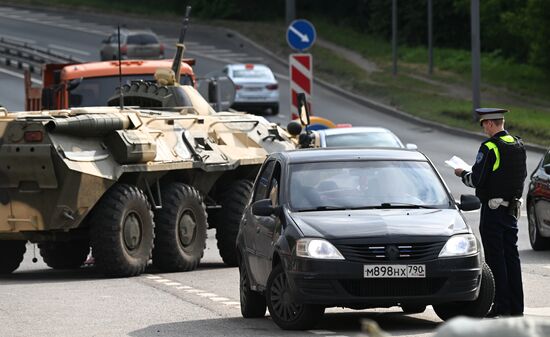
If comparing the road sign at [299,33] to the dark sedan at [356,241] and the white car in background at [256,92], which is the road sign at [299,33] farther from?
the white car in background at [256,92]

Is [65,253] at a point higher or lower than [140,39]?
lower

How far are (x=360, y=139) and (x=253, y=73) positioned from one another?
1015 inches

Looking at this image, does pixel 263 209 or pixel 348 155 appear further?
pixel 348 155

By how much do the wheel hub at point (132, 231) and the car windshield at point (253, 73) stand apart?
35.1 metres

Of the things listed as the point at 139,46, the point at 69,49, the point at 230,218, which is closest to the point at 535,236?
the point at 230,218

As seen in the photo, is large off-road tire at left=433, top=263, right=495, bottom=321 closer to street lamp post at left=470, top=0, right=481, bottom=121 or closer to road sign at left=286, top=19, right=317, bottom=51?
road sign at left=286, top=19, right=317, bottom=51

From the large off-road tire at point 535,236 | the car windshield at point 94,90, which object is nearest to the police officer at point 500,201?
the large off-road tire at point 535,236

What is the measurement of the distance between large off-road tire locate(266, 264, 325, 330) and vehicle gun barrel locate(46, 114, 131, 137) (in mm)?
5953

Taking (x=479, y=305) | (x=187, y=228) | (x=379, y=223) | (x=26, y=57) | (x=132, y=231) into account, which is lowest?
(x=26, y=57)

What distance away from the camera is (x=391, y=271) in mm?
12406

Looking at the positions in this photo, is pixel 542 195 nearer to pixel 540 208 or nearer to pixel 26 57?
pixel 540 208

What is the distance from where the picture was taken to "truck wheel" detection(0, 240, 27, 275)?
2022 centimetres

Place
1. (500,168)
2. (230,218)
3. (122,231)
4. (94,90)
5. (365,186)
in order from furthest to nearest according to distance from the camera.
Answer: (94,90) → (230,218) → (122,231) → (365,186) → (500,168)

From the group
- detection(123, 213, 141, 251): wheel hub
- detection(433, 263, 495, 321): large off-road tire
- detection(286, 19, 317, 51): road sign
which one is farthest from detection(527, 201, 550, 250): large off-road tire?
detection(286, 19, 317, 51): road sign
